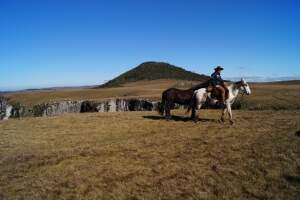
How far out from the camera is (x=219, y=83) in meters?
17.8

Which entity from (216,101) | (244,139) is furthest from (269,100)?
(244,139)

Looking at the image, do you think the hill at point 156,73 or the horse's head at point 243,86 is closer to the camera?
the horse's head at point 243,86

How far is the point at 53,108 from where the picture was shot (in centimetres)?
3073

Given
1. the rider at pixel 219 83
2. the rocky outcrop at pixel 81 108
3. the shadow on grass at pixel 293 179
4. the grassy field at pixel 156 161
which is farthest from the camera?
the rocky outcrop at pixel 81 108

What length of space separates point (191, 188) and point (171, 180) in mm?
720

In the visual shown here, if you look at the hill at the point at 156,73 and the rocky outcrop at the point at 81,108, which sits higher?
the hill at the point at 156,73

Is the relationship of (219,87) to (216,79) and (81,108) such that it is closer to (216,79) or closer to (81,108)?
(216,79)

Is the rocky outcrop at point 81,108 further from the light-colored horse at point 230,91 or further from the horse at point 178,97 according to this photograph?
the light-colored horse at point 230,91

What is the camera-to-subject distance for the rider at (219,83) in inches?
698

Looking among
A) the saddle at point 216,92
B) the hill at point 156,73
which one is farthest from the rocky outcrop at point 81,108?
the hill at point 156,73

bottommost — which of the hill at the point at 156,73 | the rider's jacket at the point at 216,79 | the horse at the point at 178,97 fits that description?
the horse at the point at 178,97

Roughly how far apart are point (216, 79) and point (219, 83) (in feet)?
0.98

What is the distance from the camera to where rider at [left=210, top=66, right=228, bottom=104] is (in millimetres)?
17734

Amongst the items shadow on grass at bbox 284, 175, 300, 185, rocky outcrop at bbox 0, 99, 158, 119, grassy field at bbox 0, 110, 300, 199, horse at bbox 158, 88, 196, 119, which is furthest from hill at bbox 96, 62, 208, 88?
shadow on grass at bbox 284, 175, 300, 185
